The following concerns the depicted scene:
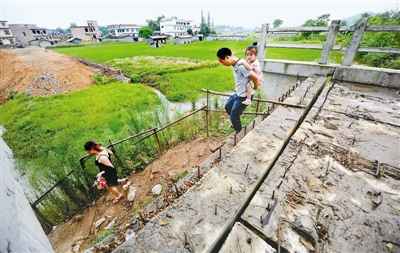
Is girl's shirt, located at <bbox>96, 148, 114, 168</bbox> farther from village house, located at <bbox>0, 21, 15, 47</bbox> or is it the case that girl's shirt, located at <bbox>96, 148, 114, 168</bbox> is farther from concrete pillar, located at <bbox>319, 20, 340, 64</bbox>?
village house, located at <bbox>0, 21, 15, 47</bbox>

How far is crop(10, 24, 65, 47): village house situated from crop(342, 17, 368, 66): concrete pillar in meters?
74.3

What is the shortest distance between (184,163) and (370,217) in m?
3.12

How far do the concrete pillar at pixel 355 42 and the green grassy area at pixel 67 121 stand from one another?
5321mm

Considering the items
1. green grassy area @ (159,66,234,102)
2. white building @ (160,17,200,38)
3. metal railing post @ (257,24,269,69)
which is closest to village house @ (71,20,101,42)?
white building @ (160,17,200,38)

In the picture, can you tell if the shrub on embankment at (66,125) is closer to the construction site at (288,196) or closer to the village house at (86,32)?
the construction site at (288,196)

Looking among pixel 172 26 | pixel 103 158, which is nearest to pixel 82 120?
pixel 103 158

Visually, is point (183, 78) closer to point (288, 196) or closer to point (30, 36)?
point (288, 196)

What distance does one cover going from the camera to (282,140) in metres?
2.27

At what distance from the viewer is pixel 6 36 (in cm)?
5216

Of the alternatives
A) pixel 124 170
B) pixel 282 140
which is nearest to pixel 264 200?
pixel 282 140

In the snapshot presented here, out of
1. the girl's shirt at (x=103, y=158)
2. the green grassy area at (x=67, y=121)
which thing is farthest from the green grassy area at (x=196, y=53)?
the girl's shirt at (x=103, y=158)

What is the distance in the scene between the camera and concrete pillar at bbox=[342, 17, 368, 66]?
4195 millimetres

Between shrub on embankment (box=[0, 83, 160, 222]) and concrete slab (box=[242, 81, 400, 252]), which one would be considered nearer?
concrete slab (box=[242, 81, 400, 252])

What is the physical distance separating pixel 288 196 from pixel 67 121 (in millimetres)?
10550
